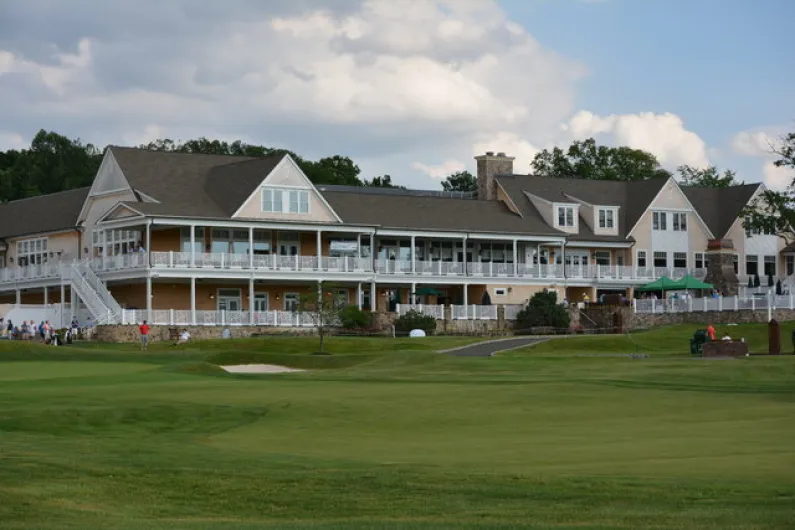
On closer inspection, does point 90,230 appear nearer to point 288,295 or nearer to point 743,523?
point 288,295

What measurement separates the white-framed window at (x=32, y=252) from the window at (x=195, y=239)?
12.0 metres

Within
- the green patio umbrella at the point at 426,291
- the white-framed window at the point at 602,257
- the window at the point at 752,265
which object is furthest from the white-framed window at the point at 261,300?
the window at the point at 752,265

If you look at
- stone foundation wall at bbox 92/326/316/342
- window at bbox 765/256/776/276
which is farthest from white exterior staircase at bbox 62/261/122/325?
window at bbox 765/256/776/276

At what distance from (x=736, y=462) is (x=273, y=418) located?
9.85 metres

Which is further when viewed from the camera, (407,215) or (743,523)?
(407,215)

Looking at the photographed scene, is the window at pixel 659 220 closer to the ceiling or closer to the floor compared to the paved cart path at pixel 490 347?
closer to the ceiling

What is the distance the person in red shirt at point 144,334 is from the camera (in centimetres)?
5594

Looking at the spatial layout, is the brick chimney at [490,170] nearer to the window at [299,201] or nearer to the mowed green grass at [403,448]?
the window at [299,201]

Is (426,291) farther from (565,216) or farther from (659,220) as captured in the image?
(659,220)

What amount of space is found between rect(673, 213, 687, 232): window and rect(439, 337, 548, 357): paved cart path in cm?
2917

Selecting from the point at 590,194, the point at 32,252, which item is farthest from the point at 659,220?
the point at 32,252

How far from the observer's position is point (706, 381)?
3297 cm

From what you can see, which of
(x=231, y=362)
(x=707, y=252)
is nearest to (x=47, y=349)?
(x=231, y=362)

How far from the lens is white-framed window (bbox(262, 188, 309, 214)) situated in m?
70.5
